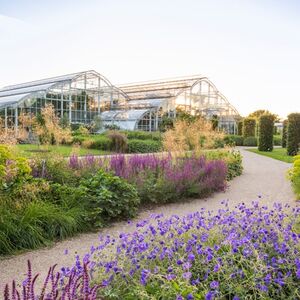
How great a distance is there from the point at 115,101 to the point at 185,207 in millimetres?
25709

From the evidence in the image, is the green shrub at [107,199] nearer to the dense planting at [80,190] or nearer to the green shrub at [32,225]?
the dense planting at [80,190]

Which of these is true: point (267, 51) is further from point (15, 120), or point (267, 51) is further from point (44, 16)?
point (15, 120)

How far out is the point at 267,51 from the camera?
36.5 feet

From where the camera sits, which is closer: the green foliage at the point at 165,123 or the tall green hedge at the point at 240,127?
the green foliage at the point at 165,123

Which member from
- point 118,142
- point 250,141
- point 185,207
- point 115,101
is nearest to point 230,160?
point 185,207

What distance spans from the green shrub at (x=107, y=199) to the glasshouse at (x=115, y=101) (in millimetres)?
19115

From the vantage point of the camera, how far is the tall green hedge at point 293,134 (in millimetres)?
19531

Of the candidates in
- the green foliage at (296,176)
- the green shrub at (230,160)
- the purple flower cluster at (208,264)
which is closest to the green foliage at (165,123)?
the green shrub at (230,160)

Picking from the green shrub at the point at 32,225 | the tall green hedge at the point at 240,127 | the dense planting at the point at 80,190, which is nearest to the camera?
the green shrub at the point at 32,225

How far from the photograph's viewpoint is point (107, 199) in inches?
226

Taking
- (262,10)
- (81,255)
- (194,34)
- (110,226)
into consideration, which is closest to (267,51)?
(194,34)

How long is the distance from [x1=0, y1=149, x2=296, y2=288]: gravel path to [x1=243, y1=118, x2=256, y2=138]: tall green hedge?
19.4 m

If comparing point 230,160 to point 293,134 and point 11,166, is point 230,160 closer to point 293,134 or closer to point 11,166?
point 11,166

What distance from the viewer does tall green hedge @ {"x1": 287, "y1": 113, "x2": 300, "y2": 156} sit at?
19531mm
